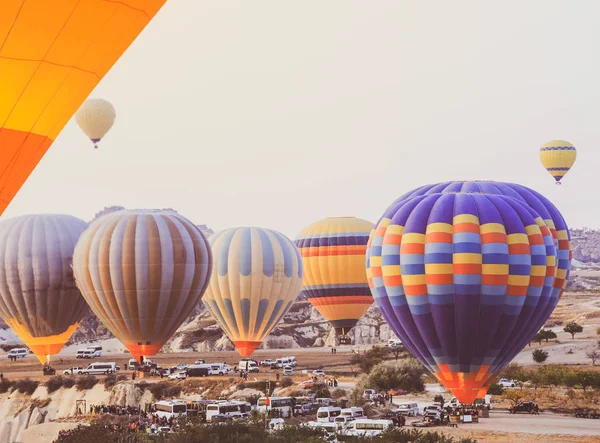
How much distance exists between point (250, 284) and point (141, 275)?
9.45 m

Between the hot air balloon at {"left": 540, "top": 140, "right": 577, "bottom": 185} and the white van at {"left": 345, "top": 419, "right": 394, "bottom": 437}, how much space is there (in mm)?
47889

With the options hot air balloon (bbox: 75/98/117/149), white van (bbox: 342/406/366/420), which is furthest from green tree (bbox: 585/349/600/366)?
hot air balloon (bbox: 75/98/117/149)

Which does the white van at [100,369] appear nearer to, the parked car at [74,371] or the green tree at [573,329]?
the parked car at [74,371]

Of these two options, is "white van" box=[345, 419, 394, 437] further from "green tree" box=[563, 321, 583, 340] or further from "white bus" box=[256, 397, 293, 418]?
"green tree" box=[563, 321, 583, 340]

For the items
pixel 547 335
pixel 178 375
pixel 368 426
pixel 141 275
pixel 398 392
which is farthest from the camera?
pixel 547 335

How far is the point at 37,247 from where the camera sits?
2318 inches

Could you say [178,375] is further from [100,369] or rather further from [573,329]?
[573,329]

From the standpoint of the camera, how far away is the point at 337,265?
233ft

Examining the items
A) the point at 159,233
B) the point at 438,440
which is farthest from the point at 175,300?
the point at 438,440

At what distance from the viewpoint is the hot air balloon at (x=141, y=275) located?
53125mm

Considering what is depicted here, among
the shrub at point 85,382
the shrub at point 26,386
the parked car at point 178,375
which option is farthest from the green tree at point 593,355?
the shrub at point 26,386

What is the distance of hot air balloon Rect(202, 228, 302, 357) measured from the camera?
61.1m

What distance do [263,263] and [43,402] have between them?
1528cm

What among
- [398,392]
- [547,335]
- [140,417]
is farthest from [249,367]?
[547,335]
